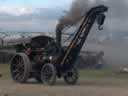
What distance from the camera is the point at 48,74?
28.0m

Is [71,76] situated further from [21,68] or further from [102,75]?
[102,75]

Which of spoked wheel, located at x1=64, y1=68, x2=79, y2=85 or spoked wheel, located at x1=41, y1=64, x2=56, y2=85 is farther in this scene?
spoked wheel, located at x1=64, y1=68, x2=79, y2=85

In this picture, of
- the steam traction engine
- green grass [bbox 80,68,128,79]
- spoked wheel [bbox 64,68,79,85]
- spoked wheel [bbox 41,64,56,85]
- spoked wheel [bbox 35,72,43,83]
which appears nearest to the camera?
spoked wheel [bbox 41,64,56,85]

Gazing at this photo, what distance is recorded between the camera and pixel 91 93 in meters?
22.6

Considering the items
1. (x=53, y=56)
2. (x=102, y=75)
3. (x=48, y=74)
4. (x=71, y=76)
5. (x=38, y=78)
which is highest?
(x=53, y=56)

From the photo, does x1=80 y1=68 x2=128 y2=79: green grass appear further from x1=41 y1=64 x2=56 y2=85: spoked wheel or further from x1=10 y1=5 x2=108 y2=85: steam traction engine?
x1=41 y1=64 x2=56 y2=85: spoked wheel

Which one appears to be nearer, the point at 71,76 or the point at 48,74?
the point at 48,74

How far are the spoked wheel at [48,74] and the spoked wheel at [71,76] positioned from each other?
1.46 m

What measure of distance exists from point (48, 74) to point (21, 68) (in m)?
2.12

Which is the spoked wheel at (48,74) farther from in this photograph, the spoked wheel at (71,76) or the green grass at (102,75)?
the green grass at (102,75)

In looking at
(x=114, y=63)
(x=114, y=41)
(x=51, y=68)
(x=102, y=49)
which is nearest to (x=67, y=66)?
(x=51, y=68)

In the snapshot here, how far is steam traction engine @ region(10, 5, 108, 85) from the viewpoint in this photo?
28.2 m

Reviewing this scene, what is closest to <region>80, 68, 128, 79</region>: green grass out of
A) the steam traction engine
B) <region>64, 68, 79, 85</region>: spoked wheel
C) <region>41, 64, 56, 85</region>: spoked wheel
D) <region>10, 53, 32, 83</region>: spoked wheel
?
<region>64, 68, 79, 85</region>: spoked wheel

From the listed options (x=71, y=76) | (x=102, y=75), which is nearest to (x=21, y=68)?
(x=71, y=76)
